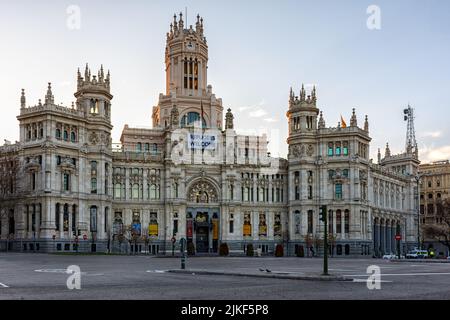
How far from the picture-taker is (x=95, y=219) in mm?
119562

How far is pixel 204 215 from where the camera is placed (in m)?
133

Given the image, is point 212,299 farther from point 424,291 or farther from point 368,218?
point 368,218

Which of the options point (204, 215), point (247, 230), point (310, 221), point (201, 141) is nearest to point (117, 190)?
point (204, 215)

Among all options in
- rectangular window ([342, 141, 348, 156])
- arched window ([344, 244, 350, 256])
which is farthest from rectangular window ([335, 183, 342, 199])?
arched window ([344, 244, 350, 256])

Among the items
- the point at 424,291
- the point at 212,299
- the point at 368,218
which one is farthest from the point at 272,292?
the point at 368,218

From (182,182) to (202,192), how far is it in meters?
5.59

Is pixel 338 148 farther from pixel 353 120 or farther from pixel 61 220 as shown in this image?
pixel 61 220

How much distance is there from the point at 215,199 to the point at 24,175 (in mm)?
38644

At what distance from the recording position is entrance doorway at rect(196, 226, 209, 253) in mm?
132500

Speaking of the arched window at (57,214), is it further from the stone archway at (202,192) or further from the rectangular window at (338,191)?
the rectangular window at (338,191)

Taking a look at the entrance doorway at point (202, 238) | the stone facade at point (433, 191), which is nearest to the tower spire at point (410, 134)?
the stone facade at point (433, 191)

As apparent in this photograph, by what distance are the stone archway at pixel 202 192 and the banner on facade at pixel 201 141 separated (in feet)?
23.0

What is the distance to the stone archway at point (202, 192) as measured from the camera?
437 ft

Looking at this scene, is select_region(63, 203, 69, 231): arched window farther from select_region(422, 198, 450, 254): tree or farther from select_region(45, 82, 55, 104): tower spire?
select_region(422, 198, 450, 254): tree
